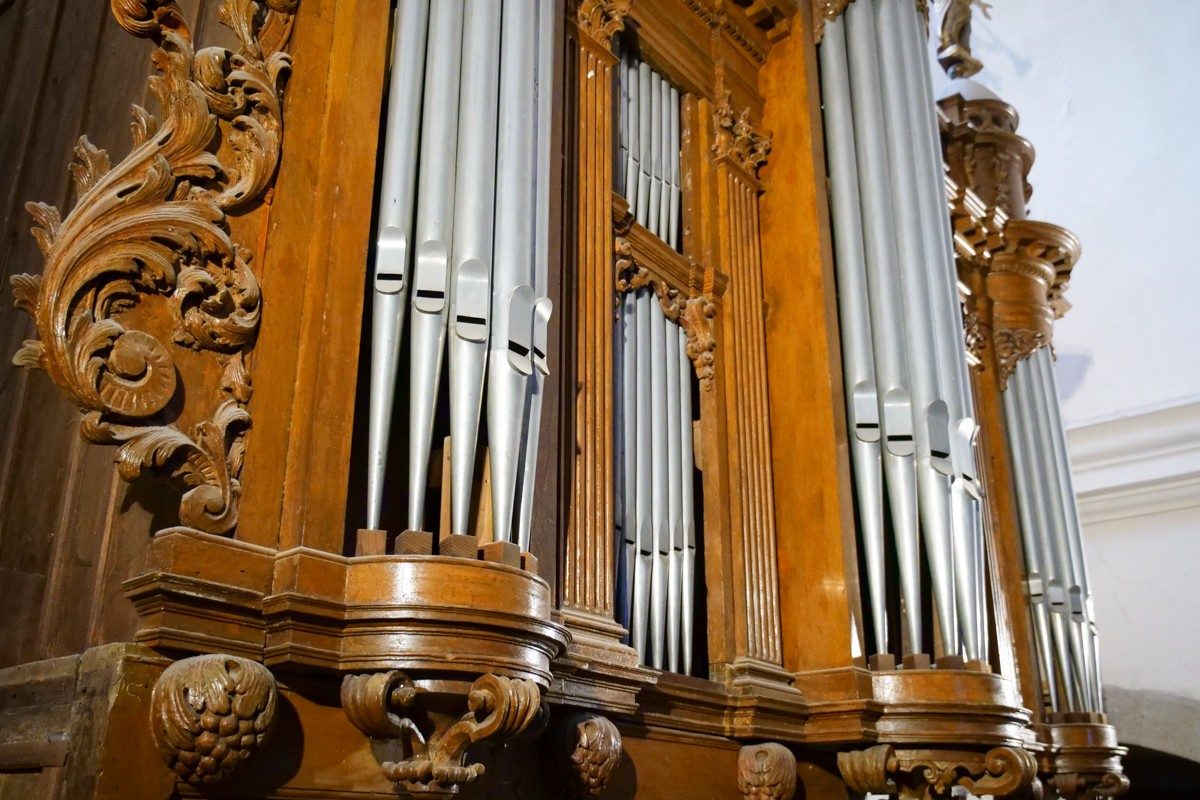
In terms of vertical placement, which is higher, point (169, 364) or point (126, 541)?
point (169, 364)

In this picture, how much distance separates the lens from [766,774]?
404 cm

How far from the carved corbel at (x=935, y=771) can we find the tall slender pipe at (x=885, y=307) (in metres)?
0.40

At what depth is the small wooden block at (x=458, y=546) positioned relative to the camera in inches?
115

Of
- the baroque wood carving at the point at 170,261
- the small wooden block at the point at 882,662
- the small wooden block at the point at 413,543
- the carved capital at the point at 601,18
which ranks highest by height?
the carved capital at the point at 601,18

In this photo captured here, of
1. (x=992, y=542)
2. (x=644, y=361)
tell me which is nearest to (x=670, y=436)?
(x=644, y=361)

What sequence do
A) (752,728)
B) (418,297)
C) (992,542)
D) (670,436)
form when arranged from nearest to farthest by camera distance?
(418,297)
(752,728)
(670,436)
(992,542)

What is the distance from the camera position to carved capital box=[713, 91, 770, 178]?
17.0ft

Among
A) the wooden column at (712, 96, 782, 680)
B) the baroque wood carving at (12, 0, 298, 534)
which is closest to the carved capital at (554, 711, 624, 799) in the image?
the wooden column at (712, 96, 782, 680)

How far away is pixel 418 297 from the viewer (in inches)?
124

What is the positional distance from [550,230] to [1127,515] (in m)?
7.67

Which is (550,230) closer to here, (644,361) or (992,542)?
(644,361)

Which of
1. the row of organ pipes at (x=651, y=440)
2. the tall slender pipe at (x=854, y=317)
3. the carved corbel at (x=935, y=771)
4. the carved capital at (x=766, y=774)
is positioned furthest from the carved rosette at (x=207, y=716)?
the tall slender pipe at (x=854, y=317)

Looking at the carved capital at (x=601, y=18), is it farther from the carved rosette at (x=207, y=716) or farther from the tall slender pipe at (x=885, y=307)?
the carved rosette at (x=207, y=716)

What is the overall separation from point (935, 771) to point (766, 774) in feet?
2.18
